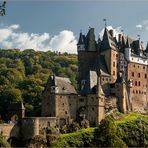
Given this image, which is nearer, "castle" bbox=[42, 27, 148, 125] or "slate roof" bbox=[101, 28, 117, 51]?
"castle" bbox=[42, 27, 148, 125]

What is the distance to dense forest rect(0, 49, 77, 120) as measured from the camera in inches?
3925

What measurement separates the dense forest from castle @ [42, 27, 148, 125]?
11838mm

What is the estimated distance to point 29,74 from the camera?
481 ft

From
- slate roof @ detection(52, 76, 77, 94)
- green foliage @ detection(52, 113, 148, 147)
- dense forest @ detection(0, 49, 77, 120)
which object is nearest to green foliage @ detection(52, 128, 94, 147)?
green foliage @ detection(52, 113, 148, 147)

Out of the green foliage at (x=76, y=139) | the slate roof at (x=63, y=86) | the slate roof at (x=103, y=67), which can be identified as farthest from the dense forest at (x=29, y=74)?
the green foliage at (x=76, y=139)

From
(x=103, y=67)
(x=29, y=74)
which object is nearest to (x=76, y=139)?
(x=103, y=67)

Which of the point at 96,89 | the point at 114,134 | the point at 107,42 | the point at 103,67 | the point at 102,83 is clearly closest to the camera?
the point at 114,134

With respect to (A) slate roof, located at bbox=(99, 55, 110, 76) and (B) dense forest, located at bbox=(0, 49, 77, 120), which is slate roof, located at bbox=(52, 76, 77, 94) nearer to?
(A) slate roof, located at bbox=(99, 55, 110, 76)

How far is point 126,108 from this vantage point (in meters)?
82.8

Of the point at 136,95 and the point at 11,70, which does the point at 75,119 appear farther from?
the point at 11,70

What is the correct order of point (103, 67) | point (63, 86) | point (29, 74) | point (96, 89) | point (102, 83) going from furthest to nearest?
point (29, 74), point (103, 67), point (102, 83), point (96, 89), point (63, 86)

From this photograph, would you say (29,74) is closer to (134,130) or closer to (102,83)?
(102,83)

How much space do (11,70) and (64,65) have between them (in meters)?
33.8

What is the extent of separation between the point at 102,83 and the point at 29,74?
225 ft
